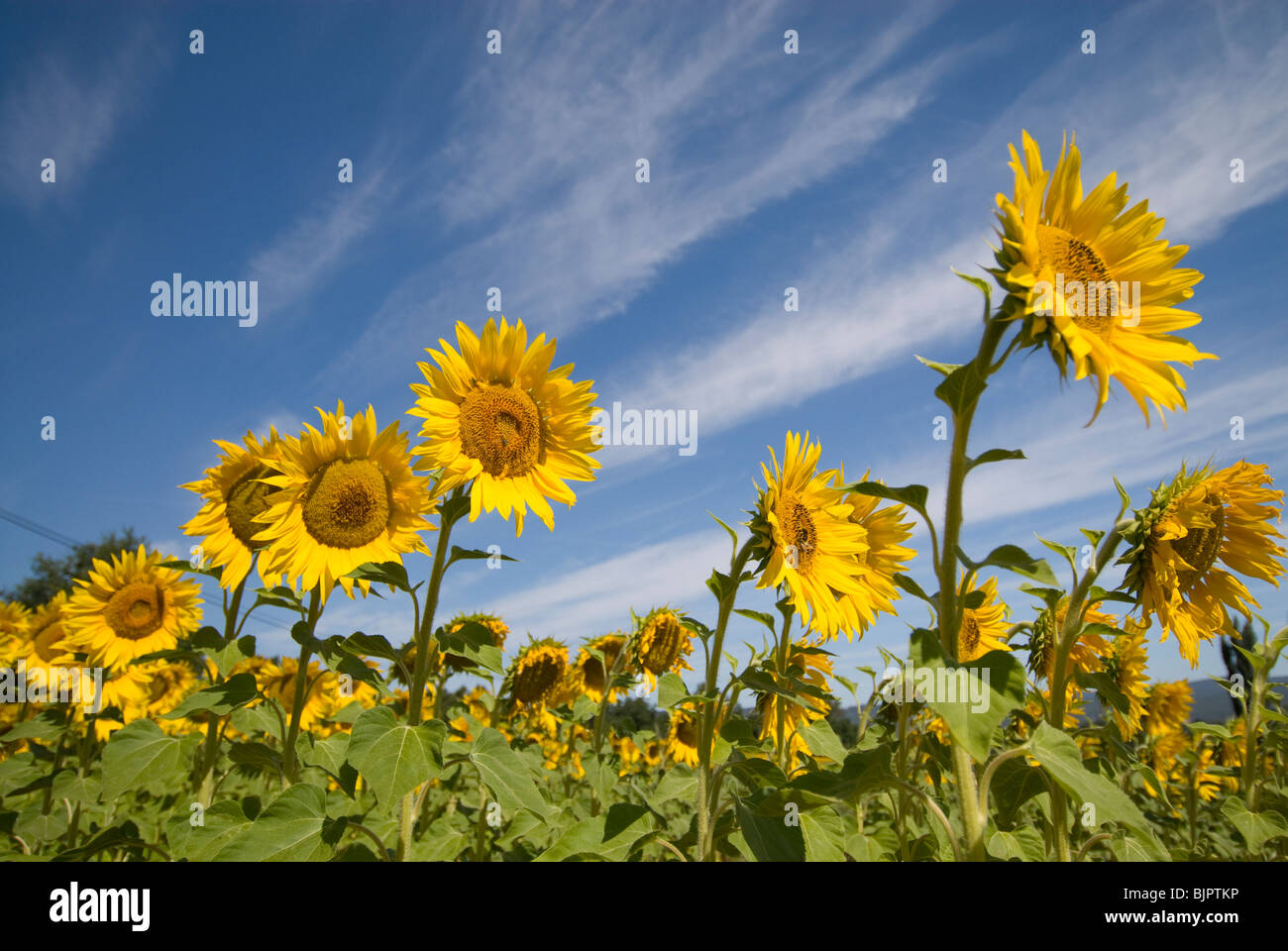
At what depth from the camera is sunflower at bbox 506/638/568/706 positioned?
6184mm

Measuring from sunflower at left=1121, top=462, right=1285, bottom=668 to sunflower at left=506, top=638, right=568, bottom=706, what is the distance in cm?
457

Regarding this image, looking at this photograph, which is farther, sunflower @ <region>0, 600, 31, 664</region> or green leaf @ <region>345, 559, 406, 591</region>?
sunflower @ <region>0, 600, 31, 664</region>

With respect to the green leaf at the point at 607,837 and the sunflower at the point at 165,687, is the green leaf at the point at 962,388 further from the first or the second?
the sunflower at the point at 165,687

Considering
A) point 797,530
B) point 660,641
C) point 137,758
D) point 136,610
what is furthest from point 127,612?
point 797,530

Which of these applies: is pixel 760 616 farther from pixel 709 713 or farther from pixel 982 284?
pixel 982 284

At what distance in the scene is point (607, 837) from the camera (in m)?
2.87

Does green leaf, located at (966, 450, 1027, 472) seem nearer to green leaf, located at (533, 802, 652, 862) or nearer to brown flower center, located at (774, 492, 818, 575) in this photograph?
brown flower center, located at (774, 492, 818, 575)

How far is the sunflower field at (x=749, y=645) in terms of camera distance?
6.88ft

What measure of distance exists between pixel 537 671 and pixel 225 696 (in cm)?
330

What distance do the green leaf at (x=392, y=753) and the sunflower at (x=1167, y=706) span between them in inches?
350

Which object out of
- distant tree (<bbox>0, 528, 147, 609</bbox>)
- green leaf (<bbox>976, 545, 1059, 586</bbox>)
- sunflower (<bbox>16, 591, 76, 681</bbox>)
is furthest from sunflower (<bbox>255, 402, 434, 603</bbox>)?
distant tree (<bbox>0, 528, 147, 609</bbox>)

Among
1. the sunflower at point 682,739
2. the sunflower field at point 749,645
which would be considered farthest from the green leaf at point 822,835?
the sunflower at point 682,739

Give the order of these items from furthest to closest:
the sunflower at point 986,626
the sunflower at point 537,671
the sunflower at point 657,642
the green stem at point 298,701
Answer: the sunflower at point 537,671 → the sunflower at point 657,642 → the sunflower at point 986,626 → the green stem at point 298,701
